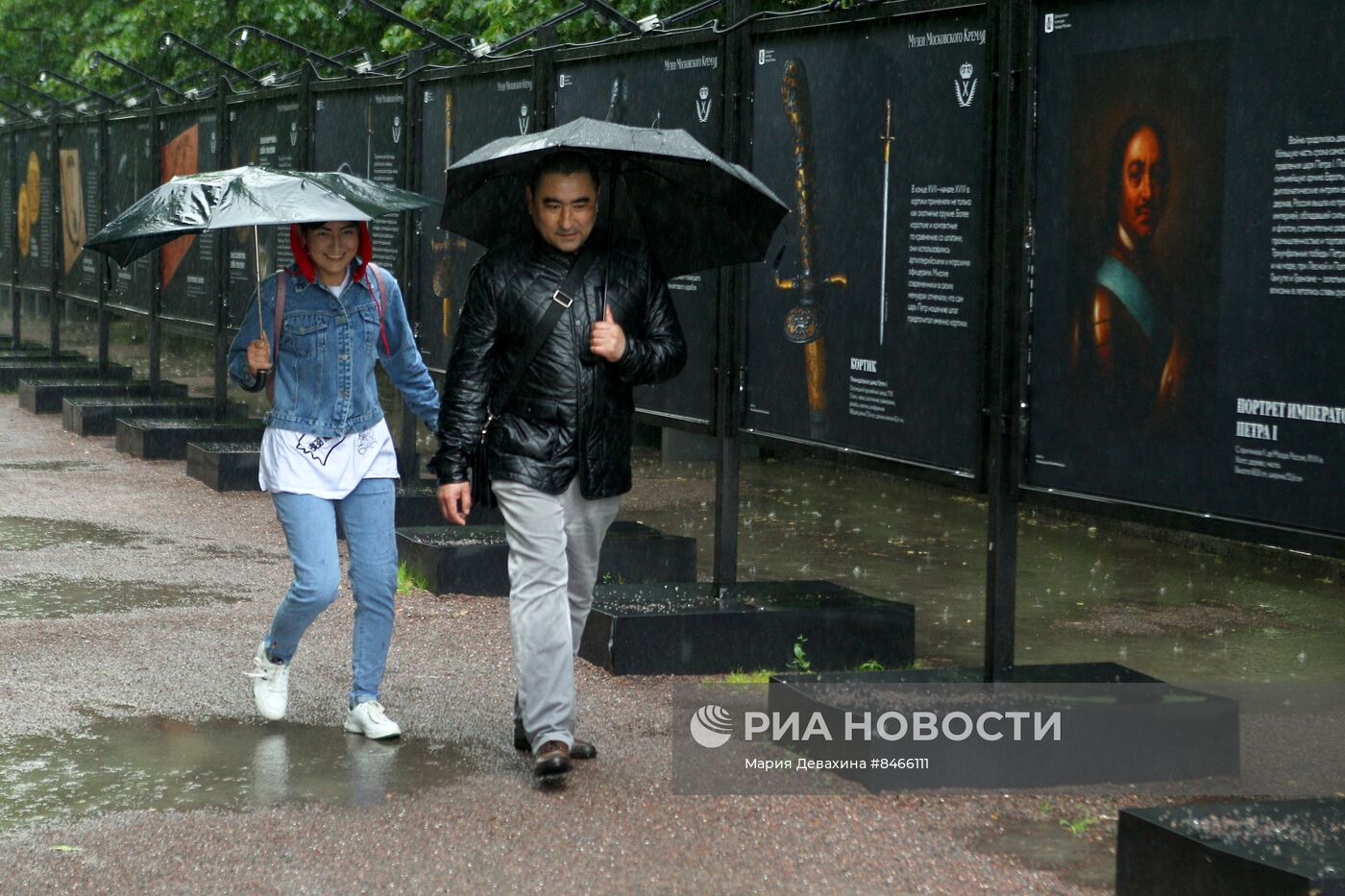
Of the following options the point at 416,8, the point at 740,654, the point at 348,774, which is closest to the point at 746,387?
the point at 740,654

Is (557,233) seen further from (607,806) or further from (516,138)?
(607,806)

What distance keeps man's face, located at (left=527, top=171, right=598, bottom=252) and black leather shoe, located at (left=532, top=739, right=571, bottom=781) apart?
4.99 ft

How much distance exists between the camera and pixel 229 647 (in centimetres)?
819

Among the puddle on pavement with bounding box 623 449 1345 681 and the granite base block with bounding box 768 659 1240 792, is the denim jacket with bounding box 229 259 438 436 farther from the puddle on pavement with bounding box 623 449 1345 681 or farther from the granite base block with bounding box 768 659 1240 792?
the puddle on pavement with bounding box 623 449 1345 681

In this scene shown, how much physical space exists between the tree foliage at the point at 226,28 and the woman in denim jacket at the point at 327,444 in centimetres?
866

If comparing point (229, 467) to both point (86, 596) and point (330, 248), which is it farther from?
point (330, 248)

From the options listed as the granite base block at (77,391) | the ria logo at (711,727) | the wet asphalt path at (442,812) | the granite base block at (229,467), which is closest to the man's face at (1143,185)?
the wet asphalt path at (442,812)

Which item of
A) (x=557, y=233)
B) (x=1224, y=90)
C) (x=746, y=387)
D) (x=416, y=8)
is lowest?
(x=746, y=387)

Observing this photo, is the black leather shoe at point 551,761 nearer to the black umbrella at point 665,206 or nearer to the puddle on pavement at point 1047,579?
the black umbrella at point 665,206

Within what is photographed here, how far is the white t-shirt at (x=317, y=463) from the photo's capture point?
21.5ft

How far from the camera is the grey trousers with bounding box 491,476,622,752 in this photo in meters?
5.96

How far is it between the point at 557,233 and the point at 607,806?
5.73 feet

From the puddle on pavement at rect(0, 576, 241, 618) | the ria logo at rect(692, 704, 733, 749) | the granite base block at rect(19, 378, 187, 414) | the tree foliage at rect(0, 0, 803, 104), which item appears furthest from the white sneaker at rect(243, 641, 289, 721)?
the granite base block at rect(19, 378, 187, 414)

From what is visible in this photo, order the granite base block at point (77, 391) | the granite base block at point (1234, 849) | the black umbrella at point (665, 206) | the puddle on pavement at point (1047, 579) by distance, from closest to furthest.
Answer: the granite base block at point (1234, 849)
the black umbrella at point (665, 206)
the puddle on pavement at point (1047, 579)
the granite base block at point (77, 391)
